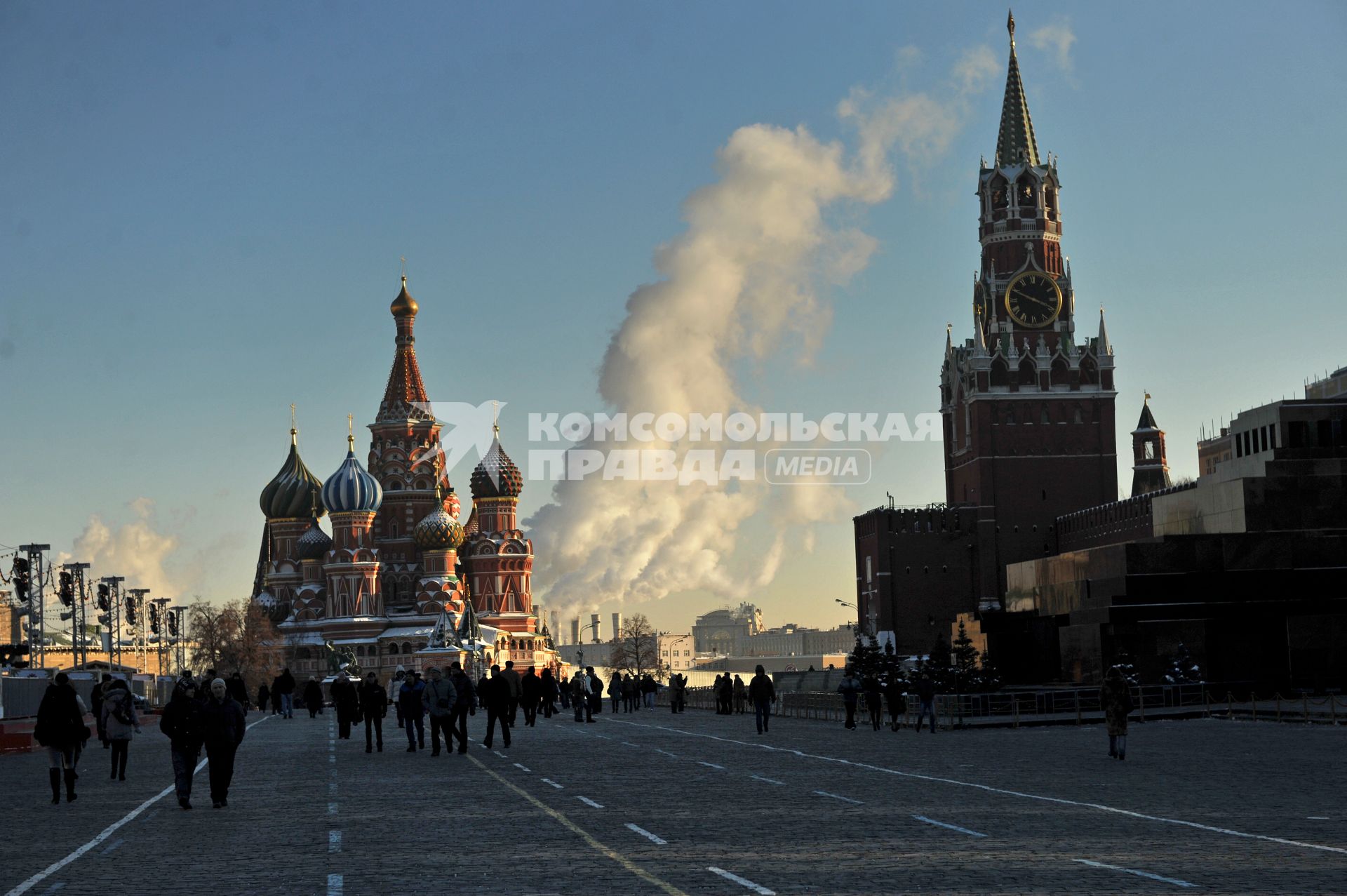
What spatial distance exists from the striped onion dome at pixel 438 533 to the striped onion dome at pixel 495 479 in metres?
3.93

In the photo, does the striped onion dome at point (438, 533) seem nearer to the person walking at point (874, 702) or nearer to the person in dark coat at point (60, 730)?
the person walking at point (874, 702)

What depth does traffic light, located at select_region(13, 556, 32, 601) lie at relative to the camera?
202 ft

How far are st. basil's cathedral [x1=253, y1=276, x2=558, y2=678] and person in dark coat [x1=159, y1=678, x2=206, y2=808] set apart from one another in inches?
3899

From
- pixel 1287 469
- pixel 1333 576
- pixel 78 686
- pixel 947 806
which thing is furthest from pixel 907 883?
pixel 1287 469

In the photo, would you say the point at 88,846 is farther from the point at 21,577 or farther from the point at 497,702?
the point at 21,577

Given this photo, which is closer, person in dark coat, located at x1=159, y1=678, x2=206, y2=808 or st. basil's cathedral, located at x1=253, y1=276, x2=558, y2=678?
person in dark coat, located at x1=159, y1=678, x2=206, y2=808

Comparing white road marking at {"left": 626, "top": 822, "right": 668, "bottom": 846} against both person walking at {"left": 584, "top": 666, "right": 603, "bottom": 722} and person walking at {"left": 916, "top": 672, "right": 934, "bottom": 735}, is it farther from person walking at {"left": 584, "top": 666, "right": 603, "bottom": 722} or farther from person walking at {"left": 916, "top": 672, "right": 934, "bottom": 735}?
person walking at {"left": 584, "top": 666, "right": 603, "bottom": 722}

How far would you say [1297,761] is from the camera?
2528cm

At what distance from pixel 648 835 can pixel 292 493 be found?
12335 cm

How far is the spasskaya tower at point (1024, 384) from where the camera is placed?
12300cm

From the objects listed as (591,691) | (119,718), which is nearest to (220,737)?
(119,718)

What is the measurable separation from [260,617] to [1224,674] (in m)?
83.7

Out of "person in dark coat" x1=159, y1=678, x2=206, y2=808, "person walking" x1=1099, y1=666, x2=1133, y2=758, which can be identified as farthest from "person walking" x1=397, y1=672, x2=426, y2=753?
"person walking" x1=1099, y1=666, x2=1133, y2=758

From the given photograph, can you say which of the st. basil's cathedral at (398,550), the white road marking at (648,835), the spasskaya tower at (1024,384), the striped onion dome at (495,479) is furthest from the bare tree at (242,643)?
the white road marking at (648,835)
